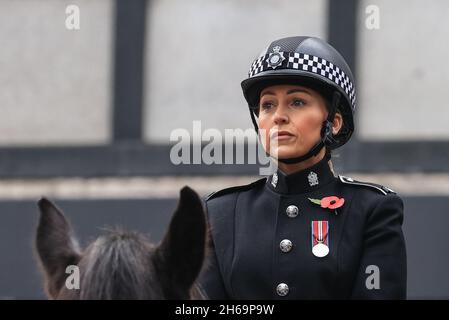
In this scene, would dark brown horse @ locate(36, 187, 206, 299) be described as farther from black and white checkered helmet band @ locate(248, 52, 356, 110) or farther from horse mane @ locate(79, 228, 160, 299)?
black and white checkered helmet band @ locate(248, 52, 356, 110)

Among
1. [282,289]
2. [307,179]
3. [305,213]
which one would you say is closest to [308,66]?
[307,179]

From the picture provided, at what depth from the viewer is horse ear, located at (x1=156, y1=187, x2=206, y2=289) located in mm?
2783

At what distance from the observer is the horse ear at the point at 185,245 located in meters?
2.78

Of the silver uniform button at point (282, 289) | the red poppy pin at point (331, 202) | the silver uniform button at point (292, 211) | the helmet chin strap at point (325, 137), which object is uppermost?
the helmet chin strap at point (325, 137)

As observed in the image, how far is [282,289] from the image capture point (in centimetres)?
347

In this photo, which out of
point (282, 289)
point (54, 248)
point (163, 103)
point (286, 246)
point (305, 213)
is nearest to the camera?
point (54, 248)

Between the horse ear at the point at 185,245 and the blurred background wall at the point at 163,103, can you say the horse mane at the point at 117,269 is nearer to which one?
the horse ear at the point at 185,245

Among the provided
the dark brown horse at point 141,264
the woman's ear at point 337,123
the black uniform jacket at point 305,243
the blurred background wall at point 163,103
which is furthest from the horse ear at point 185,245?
the blurred background wall at point 163,103

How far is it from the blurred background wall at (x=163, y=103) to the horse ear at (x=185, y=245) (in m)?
5.97

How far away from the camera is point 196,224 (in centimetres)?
280

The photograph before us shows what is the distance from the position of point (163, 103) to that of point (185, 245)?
256 inches

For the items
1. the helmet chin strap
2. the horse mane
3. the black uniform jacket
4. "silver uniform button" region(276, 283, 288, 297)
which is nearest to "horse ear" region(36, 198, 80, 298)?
the horse mane

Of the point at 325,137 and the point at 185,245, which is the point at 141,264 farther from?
the point at 325,137
